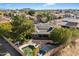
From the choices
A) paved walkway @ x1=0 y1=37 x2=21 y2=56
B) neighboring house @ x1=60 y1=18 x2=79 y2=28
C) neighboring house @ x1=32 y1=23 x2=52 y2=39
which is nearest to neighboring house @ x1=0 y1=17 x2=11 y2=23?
paved walkway @ x1=0 y1=37 x2=21 y2=56

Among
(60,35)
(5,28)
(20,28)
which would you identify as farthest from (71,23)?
(5,28)

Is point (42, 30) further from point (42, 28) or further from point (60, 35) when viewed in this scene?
point (60, 35)

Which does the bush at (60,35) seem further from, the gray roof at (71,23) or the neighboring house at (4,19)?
the neighboring house at (4,19)

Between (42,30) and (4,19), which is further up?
(4,19)

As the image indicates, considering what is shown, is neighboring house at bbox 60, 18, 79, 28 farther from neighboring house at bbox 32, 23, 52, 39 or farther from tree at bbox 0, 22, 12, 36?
tree at bbox 0, 22, 12, 36

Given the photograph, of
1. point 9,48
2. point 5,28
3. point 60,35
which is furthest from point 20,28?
point 60,35

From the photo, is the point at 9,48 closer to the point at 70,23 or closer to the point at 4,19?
the point at 4,19

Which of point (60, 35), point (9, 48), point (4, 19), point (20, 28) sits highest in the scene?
point (4, 19)

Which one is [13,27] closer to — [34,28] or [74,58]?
[34,28]

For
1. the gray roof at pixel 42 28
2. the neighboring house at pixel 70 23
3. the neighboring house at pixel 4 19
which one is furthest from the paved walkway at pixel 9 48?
the neighboring house at pixel 70 23
